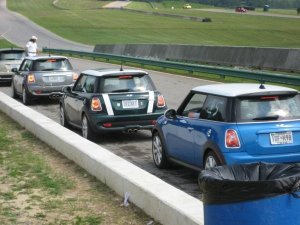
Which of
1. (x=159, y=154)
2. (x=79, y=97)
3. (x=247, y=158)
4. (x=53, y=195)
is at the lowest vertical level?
(x=159, y=154)

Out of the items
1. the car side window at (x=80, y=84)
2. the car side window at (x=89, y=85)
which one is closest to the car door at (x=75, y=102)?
the car side window at (x=80, y=84)

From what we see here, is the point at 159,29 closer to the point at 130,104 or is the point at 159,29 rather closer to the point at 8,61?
the point at 8,61

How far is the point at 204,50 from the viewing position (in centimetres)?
3441

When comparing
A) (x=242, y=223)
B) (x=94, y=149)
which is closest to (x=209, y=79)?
(x=94, y=149)

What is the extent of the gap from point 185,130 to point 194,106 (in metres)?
0.39

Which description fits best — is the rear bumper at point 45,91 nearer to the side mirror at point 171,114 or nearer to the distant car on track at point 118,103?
the distant car on track at point 118,103

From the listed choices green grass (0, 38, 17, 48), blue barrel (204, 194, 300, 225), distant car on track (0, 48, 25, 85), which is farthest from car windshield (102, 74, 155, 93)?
green grass (0, 38, 17, 48)

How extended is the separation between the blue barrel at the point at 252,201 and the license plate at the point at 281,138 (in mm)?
3911

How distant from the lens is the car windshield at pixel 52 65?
20.0m

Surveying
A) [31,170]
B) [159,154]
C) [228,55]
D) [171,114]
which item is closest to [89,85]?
[159,154]

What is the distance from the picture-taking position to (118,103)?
1269 cm

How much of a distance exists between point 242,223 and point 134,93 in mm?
8993

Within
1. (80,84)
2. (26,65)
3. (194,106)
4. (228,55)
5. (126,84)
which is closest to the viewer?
(194,106)

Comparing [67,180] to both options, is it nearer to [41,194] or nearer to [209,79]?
[41,194]
